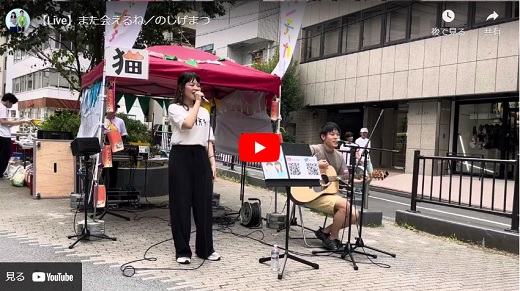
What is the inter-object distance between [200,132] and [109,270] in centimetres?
160

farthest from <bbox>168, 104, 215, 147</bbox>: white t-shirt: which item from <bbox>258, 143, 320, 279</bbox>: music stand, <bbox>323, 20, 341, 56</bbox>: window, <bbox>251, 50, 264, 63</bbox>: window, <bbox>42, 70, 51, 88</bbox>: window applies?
<bbox>42, 70, 51, 88</bbox>: window

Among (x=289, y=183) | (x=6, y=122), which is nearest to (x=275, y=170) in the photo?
(x=289, y=183)

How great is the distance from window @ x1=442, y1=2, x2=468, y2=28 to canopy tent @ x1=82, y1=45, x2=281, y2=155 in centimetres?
1095

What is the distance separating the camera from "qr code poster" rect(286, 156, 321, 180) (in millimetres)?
4609

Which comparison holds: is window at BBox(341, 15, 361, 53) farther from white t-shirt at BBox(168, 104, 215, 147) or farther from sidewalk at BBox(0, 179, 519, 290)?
white t-shirt at BBox(168, 104, 215, 147)

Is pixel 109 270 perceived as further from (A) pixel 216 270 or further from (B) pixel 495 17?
(B) pixel 495 17

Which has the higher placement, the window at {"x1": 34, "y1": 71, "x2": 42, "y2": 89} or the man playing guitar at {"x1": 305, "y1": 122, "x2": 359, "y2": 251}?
the window at {"x1": 34, "y1": 71, "x2": 42, "y2": 89}

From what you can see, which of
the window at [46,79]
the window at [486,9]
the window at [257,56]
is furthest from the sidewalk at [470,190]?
the window at [46,79]

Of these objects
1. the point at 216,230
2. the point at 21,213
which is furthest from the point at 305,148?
the point at 21,213

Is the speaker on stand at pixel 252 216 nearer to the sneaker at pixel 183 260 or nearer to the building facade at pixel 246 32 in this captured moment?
the sneaker at pixel 183 260

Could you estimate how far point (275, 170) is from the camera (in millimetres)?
4500

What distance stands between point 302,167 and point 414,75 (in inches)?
542

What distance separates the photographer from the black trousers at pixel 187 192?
182 inches

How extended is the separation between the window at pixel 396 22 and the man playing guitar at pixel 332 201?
13.6m
